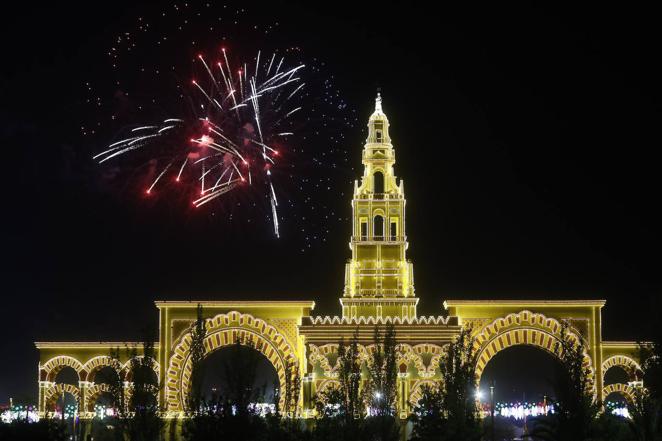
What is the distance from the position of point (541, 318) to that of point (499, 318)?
2152 mm

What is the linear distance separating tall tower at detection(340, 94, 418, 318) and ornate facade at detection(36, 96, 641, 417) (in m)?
0.05

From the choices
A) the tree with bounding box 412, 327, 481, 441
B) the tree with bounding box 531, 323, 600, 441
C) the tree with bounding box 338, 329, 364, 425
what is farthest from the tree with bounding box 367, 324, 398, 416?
the tree with bounding box 531, 323, 600, 441

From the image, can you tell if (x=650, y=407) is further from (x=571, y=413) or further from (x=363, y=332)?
(x=363, y=332)

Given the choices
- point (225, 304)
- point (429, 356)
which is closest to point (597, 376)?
point (429, 356)

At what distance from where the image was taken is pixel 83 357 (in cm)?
6694

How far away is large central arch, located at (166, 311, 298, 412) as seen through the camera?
65.1 m

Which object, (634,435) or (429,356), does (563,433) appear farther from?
(429,356)

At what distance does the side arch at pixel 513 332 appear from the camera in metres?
64.8

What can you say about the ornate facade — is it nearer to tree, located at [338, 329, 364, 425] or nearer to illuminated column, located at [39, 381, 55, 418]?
illuminated column, located at [39, 381, 55, 418]

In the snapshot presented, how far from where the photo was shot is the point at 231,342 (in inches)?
2574

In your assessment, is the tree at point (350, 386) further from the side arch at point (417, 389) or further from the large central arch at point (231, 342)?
the large central arch at point (231, 342)

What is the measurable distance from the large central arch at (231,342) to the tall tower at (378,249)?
13.3 ft

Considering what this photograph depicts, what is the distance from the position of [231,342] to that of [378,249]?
920 cm

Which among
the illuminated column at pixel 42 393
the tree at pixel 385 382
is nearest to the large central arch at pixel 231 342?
the illuminated column at pixel 42 393
